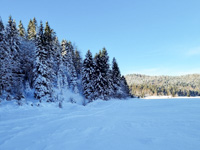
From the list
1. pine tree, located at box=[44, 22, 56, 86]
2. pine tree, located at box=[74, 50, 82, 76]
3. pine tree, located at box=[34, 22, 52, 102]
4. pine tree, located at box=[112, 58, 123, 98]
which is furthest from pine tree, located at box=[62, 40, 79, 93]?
→ pine tree, located at box=[34, 22, 52, 102]

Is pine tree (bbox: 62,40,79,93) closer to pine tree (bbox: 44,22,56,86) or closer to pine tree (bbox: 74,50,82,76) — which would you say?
pine tree (bbox: 44,22,56,86)

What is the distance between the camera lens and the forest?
1595cm

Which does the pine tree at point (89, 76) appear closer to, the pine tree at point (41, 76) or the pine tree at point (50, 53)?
the pine tree at point (50, 53)

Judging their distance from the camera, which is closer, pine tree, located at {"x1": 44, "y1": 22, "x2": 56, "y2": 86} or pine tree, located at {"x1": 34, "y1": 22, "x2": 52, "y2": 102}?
pine tree, located at {"x1": 34, "y1": 22, "x2": 52, "y2": 102}

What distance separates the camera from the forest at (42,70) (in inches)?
628

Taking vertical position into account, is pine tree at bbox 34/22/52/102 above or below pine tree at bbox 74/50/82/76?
below

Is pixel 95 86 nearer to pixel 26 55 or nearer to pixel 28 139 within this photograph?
pixel 26 55

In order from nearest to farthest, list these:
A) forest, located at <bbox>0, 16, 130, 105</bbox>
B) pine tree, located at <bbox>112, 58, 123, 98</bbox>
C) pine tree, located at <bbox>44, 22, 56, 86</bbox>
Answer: forest, located at <bbox>0, 16, 130, 105</bbox>, pine tree, located at <bbox>44, 22, 56, 86</bbox>, pine tree, located at <bbox>112, 58, 123, 98</bbox>

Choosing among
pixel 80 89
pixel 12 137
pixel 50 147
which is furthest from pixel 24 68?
pixel 50 147

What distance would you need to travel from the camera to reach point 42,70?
17641 millimetres

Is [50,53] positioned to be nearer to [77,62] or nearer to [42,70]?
[42,70]

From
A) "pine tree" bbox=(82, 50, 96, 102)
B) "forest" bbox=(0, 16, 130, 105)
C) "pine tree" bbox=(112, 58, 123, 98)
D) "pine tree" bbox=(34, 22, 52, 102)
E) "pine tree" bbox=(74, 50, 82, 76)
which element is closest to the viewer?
"forest" bbox=(0, 16, 130, 105)

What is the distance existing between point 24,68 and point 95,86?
49.2ft

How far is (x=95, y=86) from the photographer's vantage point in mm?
25719
